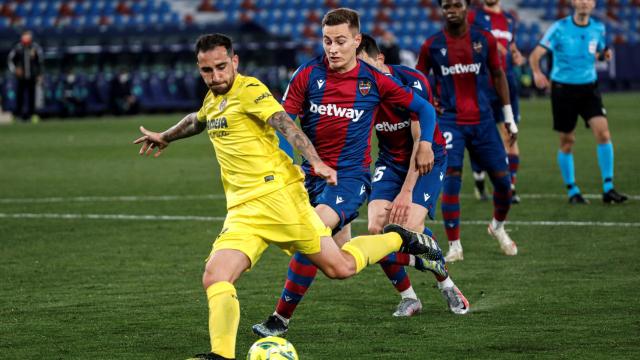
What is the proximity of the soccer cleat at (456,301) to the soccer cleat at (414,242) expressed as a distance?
0.35 m

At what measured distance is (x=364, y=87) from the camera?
6973 millimetres

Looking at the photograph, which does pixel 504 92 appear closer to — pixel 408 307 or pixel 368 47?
pixel 368 47

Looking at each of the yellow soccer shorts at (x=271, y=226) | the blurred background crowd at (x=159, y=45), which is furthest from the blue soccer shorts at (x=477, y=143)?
the blurred background crowd at (x=159, y=45)

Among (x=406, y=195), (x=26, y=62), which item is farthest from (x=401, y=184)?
(x=26, y=62)

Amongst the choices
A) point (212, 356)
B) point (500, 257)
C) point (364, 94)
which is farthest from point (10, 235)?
point (212, 356)

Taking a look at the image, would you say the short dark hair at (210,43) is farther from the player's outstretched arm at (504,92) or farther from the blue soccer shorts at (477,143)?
the player's outstretched arm at (504,92)

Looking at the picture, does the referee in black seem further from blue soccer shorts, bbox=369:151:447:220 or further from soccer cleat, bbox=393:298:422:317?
soccer cleat, bbox=393:298:422:317

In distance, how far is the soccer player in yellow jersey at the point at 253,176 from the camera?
5.81 m

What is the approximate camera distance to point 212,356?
5449mm

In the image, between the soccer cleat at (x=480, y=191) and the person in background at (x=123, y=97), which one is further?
the person in background at (x=123, y=97)

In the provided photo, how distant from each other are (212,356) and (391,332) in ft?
4.97

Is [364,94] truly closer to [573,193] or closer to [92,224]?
[92,224]

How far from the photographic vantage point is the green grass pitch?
6.36m

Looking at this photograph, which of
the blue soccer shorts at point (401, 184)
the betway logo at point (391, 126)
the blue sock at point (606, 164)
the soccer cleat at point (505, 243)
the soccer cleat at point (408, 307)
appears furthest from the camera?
the blue sock at point (606, 164)
